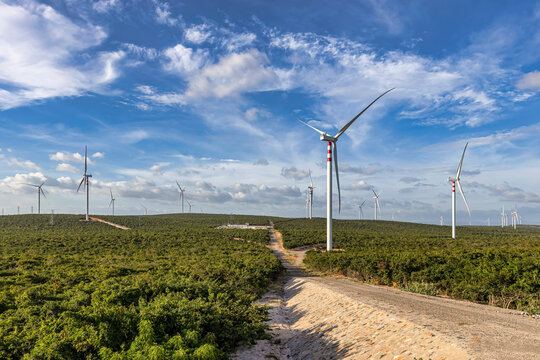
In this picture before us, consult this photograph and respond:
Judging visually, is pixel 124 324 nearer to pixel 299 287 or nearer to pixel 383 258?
pixel 299 287

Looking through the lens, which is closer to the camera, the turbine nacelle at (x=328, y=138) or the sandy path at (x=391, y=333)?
the sandy path at (x=391, y=333)

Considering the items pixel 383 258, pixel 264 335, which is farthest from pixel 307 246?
pixel 264 335

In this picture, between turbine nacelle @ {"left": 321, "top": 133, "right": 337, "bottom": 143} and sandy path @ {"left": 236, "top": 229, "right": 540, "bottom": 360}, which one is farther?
turbine nacelle @ {"left": 321, "top": 133, "right": 337, "bottom": 143}

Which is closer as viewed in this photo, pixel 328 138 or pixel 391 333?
pixel 391 333

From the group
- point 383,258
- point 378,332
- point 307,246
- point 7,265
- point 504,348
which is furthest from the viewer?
point 307,246

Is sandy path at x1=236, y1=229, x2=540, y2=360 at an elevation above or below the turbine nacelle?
below

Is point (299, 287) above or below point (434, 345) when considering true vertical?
below

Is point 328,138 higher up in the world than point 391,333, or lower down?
higher up

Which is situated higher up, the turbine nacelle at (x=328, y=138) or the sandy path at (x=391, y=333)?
the turbine nacelle at (x=328, y=138)
